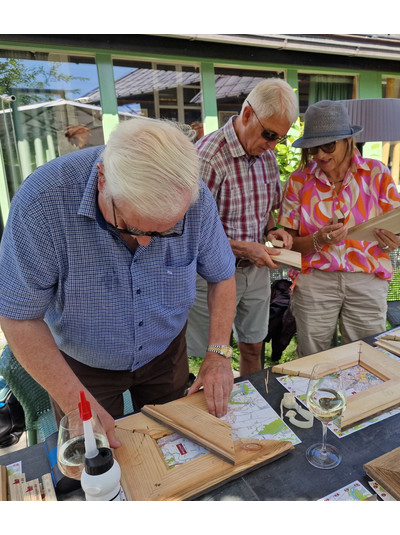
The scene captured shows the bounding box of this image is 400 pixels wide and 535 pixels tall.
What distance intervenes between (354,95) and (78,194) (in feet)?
25.5

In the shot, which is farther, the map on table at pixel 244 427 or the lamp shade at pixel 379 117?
the lamp shade at pixel 379 117

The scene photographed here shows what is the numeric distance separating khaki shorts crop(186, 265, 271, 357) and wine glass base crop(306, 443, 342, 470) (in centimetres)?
163

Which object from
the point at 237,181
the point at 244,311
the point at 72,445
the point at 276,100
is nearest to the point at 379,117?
the point at 276,100

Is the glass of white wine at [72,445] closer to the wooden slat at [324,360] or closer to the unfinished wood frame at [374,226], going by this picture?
the wooden slat at [324,360]

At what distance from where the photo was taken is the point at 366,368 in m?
1.56

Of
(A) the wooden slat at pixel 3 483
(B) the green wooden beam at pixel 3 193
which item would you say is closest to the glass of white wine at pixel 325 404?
(A) the wooden slat at pixel 3 483

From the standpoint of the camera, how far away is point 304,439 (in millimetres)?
1205

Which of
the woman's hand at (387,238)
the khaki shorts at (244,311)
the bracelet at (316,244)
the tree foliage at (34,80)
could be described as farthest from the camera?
the tree foliage at (34,80)

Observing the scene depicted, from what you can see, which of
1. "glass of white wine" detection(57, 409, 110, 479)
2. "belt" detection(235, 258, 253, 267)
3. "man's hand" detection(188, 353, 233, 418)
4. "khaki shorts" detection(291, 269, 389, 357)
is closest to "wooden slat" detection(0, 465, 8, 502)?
"glass of white wine" detection(57, 409, 110, 479)

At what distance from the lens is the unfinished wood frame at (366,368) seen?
1.28 metres

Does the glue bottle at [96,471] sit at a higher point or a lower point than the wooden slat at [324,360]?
higher

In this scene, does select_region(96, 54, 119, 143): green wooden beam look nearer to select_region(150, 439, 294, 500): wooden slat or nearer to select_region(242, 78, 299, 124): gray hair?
select_region(242, 78, 299, 124): gray hair

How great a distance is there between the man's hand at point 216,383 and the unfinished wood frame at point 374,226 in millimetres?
1077
